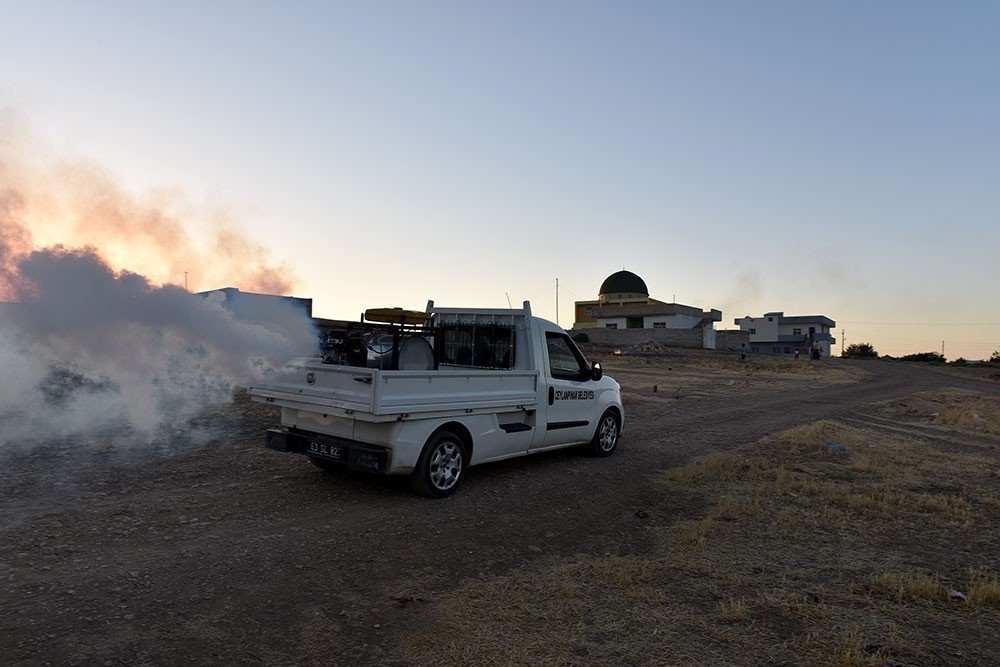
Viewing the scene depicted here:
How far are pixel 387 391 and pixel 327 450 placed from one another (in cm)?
121

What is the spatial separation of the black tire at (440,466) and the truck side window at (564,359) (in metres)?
2.10

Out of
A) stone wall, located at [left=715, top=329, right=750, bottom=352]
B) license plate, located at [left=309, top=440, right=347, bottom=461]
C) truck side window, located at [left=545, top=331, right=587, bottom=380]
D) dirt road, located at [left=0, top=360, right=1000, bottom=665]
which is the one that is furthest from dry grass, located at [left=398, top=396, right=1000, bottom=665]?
stone wall, located at [left=715, top=329, right=750, bottom=352]

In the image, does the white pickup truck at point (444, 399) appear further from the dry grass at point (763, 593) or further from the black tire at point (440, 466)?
the dry grass at point (763, 593)

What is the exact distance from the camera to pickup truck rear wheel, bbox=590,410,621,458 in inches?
381

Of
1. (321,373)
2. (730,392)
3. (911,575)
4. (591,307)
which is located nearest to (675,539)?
(911,575)

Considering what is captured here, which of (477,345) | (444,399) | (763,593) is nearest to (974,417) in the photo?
(477,345)

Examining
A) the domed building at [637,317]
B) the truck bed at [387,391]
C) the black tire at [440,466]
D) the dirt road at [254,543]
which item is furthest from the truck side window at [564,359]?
the domed building at [637,317]

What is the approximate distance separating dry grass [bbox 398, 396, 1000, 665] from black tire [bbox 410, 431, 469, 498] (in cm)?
207

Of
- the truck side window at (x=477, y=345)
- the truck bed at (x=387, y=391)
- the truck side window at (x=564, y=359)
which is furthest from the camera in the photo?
the truck side window at (x=564, y=359)

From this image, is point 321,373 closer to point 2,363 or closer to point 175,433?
point 175,433

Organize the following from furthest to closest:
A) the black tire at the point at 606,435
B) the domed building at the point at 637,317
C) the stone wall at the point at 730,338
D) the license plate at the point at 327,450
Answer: the stone wall at the point at 730,338, the domed building at the point at 637,317, the black tire at the point at 606,435, the license plate at the point at 327,450

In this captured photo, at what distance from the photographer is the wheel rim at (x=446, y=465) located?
6.93m

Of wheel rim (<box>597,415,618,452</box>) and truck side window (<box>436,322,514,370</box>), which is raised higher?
truck side window (<box>436,322,514,370</box>)

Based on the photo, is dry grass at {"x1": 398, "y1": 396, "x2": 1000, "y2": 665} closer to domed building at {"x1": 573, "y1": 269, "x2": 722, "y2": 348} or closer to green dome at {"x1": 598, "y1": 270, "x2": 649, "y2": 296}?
domed building at {"x1": 573, "y1": 269, "x2": 722, "y2": 348}
